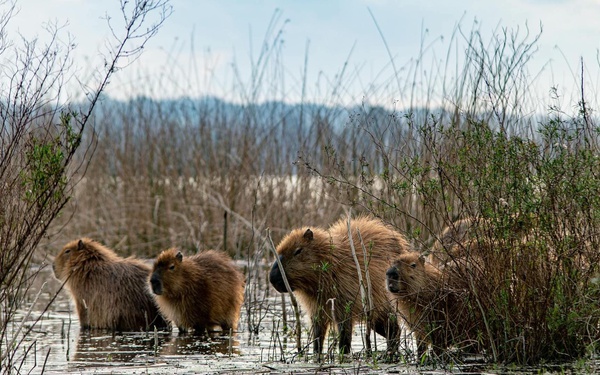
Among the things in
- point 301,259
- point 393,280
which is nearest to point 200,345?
point 301,259

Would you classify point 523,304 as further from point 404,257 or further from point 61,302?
point 61,302

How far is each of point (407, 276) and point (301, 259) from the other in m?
0.86

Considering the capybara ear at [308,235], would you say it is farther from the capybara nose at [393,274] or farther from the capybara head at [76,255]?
the capybara head at [76,255]

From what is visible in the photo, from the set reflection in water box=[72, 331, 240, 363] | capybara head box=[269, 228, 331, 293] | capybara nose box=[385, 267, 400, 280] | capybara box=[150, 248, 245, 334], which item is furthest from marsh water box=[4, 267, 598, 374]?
capybara nose box=[385, 267, 400, 280]

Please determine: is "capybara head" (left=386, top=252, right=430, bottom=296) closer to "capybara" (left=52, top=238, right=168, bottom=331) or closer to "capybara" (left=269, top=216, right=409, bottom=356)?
"capybara" (left=269, top=216, right=409, bottom=356)

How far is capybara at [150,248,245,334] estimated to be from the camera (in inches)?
305

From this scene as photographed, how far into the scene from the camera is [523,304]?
16.9 feet

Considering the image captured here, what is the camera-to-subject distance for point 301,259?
Result: 6.15 meters

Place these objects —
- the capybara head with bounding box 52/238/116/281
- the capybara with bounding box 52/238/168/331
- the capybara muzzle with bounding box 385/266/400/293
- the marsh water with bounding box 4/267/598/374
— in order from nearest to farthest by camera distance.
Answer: the marsh water with bounding box 4/267/598/374
the capybara muzzle with bounding box 385/266/400/293
the capybara with bounding box 52/238/168/331
the capybara head with bounding box 52/238/116/281

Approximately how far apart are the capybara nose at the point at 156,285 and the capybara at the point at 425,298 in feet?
8.62

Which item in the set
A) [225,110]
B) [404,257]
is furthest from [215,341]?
[225,110]

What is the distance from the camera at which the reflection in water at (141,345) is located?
6.30 meters

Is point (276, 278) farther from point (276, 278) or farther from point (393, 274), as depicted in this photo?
point (393, 274)

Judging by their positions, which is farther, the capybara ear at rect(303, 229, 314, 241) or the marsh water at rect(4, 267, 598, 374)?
the capybara ear at rect(303, 229, 314, 241)
